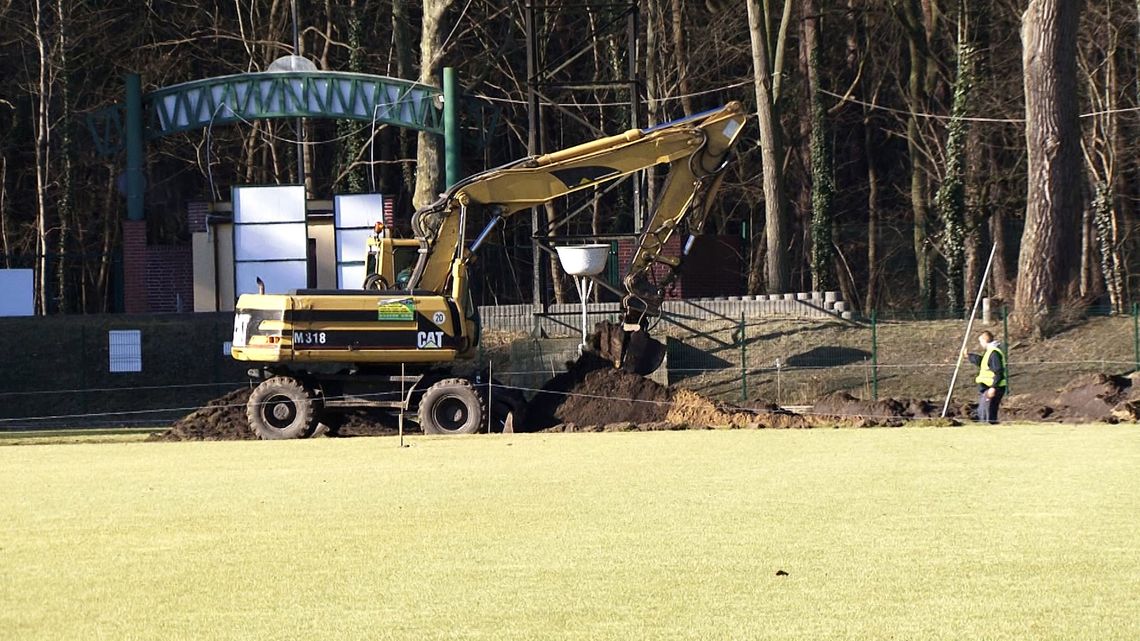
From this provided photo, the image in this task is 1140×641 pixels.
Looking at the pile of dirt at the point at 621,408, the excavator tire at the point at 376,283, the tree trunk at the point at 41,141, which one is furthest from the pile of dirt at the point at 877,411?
the tree trunk at the point at 41,141

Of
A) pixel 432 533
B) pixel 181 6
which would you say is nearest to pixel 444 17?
pixel 181 6

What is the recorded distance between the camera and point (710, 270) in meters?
43.7

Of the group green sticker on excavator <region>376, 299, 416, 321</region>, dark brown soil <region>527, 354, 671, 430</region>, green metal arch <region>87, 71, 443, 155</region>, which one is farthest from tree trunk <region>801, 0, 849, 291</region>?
green sticker on excavator <region>376, 299, 416, 321</region>

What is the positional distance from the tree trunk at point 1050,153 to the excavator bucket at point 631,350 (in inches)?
382

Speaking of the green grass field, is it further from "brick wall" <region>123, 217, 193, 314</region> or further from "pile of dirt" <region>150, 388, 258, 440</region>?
"brick wall" <region>123, 217, 193, 314</region>

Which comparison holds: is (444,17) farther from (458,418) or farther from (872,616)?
(872,616)

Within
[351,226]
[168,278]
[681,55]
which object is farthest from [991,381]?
[681,55]

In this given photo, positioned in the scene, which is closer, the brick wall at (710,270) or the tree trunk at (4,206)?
the brick wall at (710,270)

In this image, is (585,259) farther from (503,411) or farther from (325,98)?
(325,98)

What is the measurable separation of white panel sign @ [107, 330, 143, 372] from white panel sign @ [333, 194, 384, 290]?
5245mm

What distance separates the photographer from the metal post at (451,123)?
38.7 metres

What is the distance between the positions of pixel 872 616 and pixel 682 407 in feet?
60.5

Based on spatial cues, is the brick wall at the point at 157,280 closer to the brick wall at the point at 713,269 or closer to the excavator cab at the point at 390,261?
the brick wall at the point at 713,269

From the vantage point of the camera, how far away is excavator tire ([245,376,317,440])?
1066 inches
